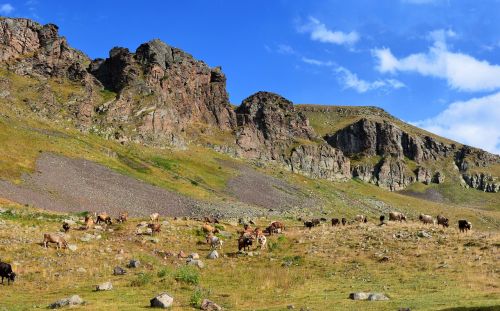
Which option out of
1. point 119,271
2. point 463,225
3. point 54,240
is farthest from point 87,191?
point 463,225

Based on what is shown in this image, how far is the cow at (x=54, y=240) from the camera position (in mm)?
35844

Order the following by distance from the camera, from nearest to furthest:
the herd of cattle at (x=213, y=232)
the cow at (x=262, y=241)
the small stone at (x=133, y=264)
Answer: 1. the small stone at (x=133, y=264)
2. the herd of cattle at (x=213, y=232)
3. the cow at (x=262, y=241)

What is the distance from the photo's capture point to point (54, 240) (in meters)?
35.9

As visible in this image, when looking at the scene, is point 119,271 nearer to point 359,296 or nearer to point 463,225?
point 359,296

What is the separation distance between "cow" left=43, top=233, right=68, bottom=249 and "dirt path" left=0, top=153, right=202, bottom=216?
130 ft

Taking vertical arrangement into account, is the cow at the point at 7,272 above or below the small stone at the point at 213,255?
below

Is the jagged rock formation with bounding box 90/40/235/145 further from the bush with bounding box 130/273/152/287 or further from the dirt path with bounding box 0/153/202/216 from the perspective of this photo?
the bush with bounding box 130/273/152/287

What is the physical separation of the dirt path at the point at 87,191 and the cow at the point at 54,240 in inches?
1558

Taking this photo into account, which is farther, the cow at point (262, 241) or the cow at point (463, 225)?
the cow at point (463, 225)

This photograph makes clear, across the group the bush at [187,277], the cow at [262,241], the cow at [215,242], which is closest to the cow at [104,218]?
the cow at [215,242]

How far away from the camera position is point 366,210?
162750 millimetres

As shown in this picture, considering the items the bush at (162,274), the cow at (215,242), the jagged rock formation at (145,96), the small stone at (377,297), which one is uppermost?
the jagged rock formation at (145,96)

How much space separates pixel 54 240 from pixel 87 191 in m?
54.3

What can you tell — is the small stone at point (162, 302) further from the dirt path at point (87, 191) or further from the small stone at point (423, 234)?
the dirt path at point (87, 191)
